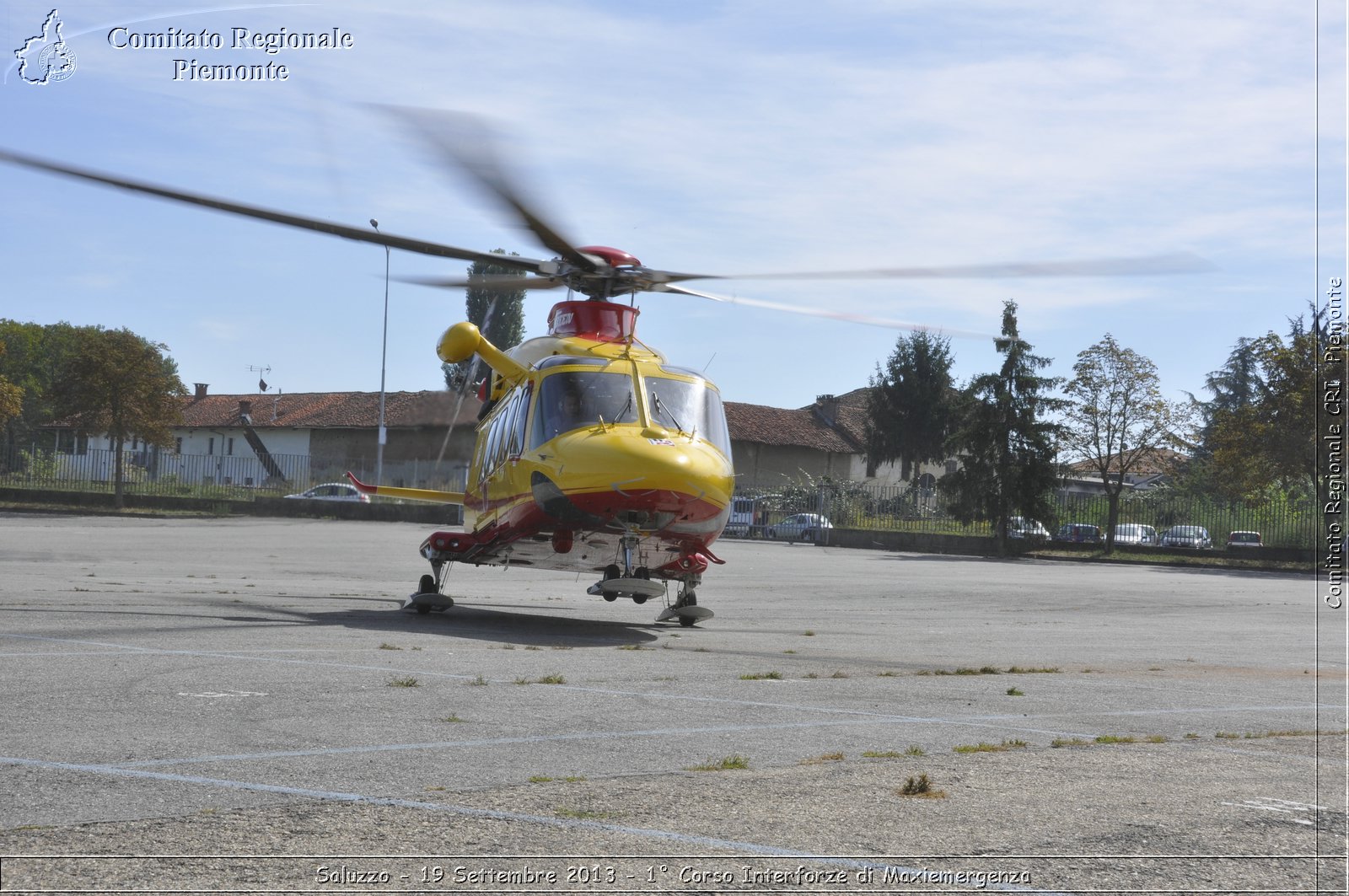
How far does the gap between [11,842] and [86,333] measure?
162 ft

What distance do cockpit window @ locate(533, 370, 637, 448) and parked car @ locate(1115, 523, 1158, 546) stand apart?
116ft

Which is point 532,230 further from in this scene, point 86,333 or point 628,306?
point 86,333

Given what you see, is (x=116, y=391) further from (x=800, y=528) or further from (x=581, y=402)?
(x=581, y=402)

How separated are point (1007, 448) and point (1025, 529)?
319 centimetres

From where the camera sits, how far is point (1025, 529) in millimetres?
47938

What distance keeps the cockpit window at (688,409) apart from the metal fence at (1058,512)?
104 feet

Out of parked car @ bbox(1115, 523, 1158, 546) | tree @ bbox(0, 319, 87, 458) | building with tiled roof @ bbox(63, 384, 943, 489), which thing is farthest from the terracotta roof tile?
tree @ bbox(0, 319, 87, 458)

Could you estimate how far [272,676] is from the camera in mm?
8359

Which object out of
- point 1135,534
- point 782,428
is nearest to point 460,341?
point 1135,534

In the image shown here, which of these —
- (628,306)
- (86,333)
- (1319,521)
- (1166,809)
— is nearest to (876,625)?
(628,306)

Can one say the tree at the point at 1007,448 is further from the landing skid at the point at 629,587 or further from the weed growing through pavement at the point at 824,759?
the weed growing through pavement at the point at 824,759

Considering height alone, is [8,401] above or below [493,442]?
above

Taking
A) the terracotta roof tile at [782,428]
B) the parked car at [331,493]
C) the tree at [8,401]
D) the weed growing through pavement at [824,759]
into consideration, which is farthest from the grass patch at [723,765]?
the terracotta roof tile at [782,428]

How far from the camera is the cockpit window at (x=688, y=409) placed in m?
13.0
